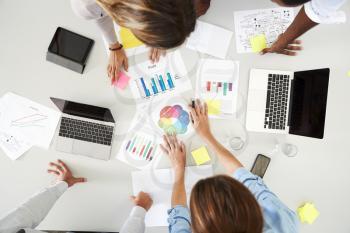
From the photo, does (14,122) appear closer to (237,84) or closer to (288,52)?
(237,84)

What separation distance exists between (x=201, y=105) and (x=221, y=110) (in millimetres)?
86

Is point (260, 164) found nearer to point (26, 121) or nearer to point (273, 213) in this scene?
point (273, 213)

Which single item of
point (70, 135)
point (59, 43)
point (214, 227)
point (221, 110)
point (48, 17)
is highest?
point (48, 17)

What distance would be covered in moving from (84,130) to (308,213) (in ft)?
3.21

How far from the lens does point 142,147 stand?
134 cm

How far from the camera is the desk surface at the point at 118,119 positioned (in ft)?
4.40

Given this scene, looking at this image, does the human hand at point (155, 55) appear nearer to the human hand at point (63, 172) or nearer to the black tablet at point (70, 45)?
the black tablet at point (70, 45)

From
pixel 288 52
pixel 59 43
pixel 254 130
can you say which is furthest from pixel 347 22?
pixel 59 43

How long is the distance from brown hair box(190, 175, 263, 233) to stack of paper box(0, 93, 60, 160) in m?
0.70

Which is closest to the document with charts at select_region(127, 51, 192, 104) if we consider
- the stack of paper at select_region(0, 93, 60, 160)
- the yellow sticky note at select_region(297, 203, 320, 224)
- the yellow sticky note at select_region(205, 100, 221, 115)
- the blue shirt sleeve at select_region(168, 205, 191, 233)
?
the yellow sticky note at select_region(205, 100, 221, 115)

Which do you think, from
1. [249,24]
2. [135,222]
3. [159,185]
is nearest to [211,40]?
[249,24]

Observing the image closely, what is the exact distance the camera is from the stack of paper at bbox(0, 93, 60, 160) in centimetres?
132

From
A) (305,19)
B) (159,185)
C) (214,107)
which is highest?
(305,19)

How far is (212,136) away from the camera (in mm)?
→ 1347
